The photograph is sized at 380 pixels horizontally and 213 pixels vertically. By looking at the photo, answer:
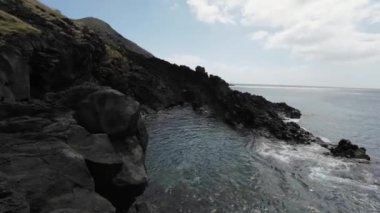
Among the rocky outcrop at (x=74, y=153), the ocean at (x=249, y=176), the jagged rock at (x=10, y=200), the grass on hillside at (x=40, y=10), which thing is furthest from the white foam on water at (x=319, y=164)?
the grass on hillside at (x=40, y=10)

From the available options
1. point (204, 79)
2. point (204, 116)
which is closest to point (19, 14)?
point (204, 116)

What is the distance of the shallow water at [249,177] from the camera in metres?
35.5

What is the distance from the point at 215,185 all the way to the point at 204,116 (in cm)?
6212

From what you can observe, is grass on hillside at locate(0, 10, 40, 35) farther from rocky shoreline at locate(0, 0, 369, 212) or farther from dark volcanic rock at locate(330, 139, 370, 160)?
dark volcanic rock at locate(330, 139, 370, 160)

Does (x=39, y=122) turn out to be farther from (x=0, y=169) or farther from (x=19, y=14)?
(x=19, y=14)

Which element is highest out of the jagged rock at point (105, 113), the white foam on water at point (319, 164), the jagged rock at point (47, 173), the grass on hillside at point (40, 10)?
the grass on hillside at point (40, 10)

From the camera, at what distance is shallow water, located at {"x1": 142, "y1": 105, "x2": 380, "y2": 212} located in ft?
117

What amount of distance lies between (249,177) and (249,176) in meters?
0.45

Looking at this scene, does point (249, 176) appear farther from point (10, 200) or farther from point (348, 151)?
point (10, 200)

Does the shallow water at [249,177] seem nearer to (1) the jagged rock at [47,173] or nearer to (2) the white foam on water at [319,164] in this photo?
(2) the white foam on water at [319,164]

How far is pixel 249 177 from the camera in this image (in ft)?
146

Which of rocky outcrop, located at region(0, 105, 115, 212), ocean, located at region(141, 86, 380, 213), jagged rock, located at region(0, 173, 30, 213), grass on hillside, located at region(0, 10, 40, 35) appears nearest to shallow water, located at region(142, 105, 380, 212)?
ocean, located at region(141, 86, 380, 213)

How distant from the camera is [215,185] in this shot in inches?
1577

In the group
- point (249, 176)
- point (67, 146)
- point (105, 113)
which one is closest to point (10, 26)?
point (105, 113)
